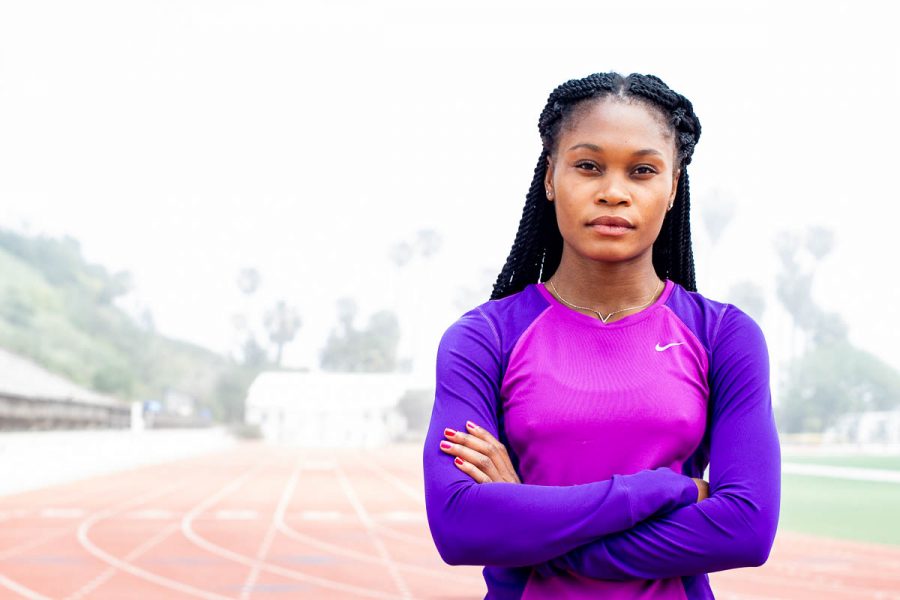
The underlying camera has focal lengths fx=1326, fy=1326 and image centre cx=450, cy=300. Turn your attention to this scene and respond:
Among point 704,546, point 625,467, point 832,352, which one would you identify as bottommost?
point 704,546

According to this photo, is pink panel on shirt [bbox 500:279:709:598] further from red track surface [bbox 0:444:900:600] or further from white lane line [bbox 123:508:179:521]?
white lane line [bbox 123:508:179:521]

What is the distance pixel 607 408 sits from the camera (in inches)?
83.8

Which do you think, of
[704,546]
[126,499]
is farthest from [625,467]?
[126,499]

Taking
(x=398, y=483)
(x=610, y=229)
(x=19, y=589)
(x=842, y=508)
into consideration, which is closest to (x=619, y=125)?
(x=610, y=229)

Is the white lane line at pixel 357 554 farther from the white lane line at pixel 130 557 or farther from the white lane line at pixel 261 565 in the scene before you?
the white lane line at pixel 130 557

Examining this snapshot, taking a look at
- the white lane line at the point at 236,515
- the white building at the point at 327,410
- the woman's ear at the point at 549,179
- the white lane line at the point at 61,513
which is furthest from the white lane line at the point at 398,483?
the white building at the point at 327,410

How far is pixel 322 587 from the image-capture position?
502 inches

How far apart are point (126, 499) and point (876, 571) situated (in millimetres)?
15713

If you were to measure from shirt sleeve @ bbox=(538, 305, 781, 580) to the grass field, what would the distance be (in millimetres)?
16524

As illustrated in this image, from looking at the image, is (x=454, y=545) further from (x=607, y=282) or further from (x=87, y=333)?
(x=87, y=333)

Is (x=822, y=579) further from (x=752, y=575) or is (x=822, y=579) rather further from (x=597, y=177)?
(x=597, y=177)

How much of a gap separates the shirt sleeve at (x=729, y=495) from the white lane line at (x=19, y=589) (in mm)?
10608

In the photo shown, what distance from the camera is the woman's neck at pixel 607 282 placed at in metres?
2.27

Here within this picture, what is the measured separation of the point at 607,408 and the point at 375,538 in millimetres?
15895
